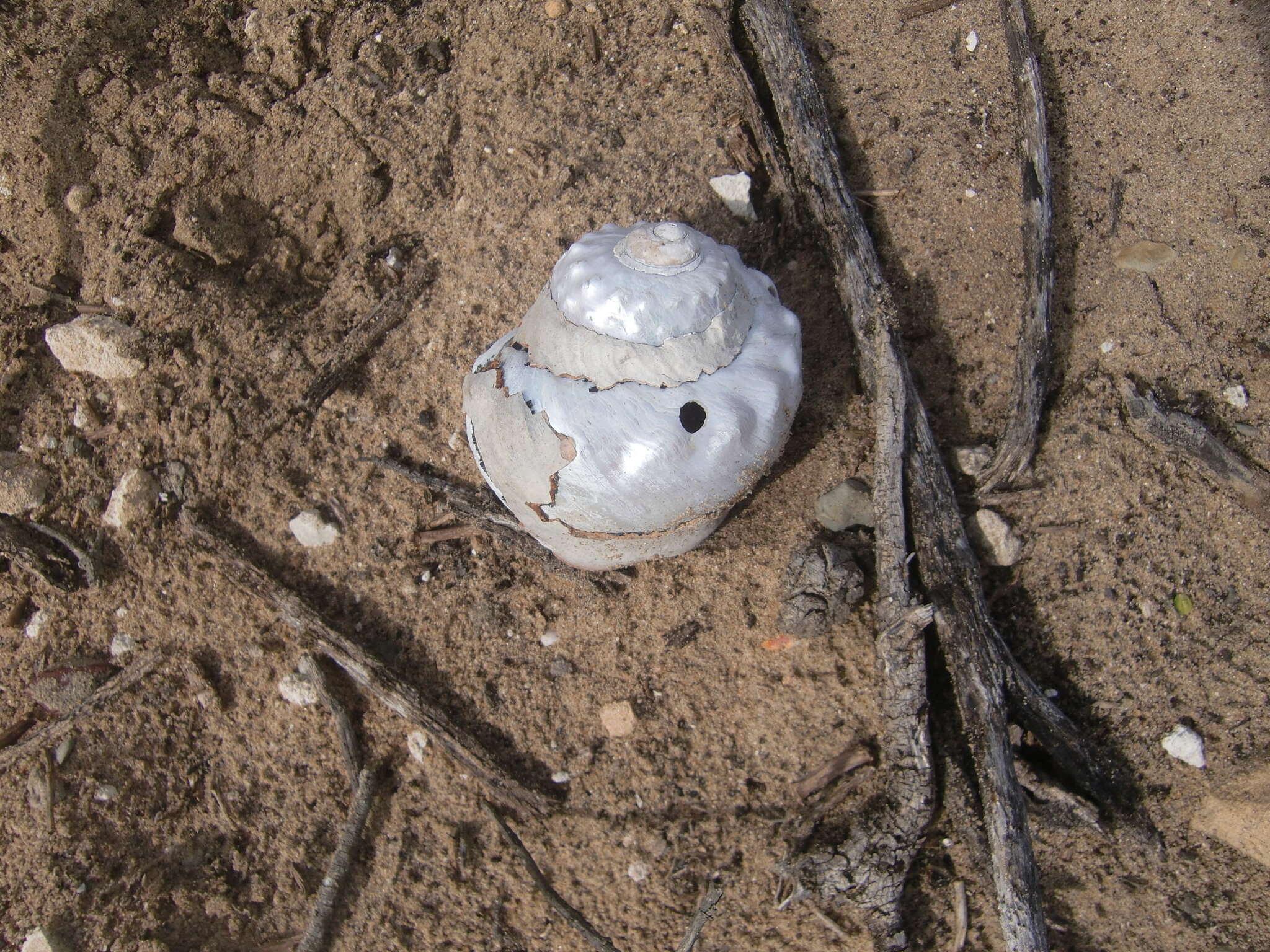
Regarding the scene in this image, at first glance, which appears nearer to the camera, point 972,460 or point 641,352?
point 641,352

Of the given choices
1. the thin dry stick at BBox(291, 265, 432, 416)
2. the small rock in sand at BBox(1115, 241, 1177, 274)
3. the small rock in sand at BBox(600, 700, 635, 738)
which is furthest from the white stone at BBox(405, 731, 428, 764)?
the small rock in sand at BBox(1115, 241, 1177, 274)

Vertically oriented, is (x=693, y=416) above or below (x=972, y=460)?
above

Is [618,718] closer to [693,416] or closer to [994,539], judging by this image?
[693,416]

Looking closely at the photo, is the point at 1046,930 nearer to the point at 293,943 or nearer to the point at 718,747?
the point at 718,747

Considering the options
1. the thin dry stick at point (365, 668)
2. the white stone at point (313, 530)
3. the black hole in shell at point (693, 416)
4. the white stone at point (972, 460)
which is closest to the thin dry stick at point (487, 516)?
the white stone at point (313, 530)

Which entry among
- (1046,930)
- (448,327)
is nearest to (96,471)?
(448,327)

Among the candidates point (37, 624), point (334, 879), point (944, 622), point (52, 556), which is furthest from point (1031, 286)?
point (37, 624)
